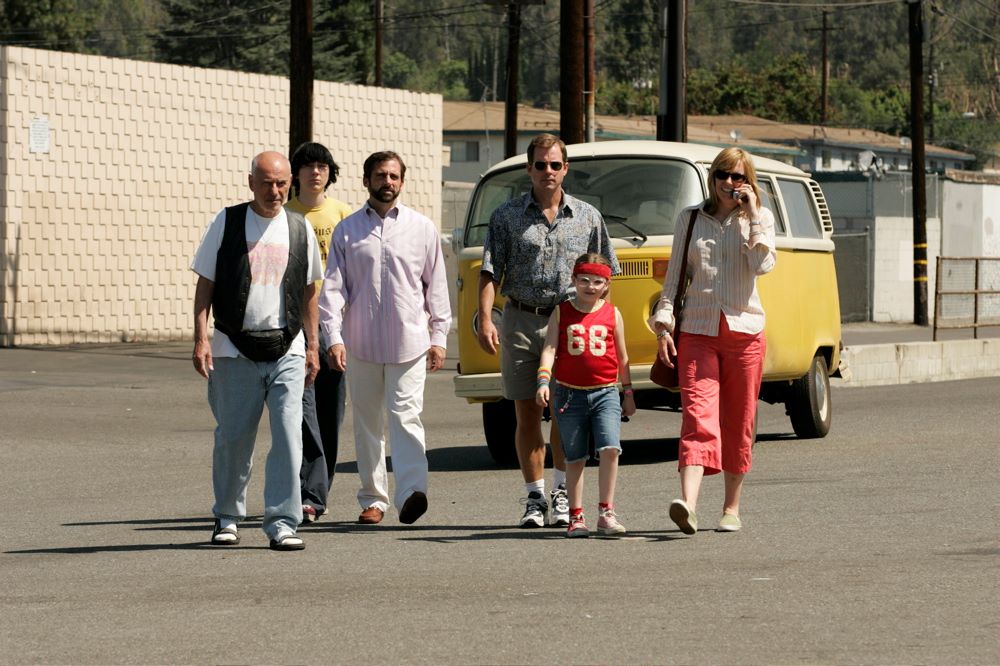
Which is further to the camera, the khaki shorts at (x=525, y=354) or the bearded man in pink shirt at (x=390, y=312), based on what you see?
the khaki shorts at (x=525, y=354)

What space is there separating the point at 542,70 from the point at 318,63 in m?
74.1

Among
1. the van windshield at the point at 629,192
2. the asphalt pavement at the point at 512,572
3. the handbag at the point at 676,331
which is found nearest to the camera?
the asphalt pavement at the point at 512,572

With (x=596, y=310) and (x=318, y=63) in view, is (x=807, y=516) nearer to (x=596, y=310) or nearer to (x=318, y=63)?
(x=596, y=310)

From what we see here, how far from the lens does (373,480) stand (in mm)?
9898

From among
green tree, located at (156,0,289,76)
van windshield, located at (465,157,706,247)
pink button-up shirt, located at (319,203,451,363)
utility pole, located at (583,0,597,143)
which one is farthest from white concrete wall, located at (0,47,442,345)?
green tree, located at (156,0,289,76)

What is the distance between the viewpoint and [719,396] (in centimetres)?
932

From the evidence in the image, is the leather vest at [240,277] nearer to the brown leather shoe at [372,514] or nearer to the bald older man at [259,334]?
the bald older man at [259,334]

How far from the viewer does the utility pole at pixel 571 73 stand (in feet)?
70.9

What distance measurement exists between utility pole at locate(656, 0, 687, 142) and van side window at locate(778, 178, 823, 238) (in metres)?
7.80

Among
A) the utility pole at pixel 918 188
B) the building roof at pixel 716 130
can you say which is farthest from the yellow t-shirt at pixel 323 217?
the building roof at pixel 716 130

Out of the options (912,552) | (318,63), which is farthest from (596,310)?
(318,63)

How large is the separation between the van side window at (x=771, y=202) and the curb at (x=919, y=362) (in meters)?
8.28

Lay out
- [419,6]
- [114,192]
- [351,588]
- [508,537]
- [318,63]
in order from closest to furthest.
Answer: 1. [351,588]
2. [508,537]
3. [114,192]
4. [318,63]
5. [419,6]

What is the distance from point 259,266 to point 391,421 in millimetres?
1211
